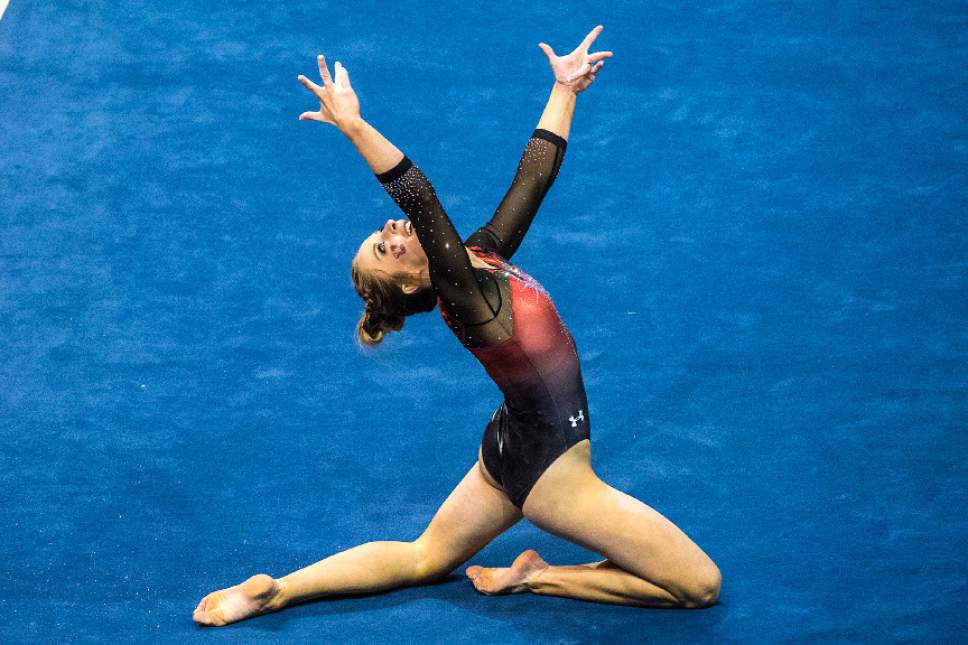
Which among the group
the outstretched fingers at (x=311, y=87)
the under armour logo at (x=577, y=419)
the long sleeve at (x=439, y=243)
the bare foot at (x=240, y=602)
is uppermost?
the outstretched fingers at (x=311, y=87)

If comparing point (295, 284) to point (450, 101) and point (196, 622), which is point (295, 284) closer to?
point (450, 101)

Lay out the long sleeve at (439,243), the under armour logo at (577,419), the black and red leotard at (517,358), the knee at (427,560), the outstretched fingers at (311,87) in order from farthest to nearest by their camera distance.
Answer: the knee at (427,560) < the under armour logo at (577,419) < the black and red leotard at (517,358) < the long sleeve at (439,243) < the outstretched fingers at (311,87)

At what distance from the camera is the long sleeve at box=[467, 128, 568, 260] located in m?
3.77

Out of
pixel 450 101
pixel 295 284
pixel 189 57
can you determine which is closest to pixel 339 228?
pixel 295 284

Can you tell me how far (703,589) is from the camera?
3566mm

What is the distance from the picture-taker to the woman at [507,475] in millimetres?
3467

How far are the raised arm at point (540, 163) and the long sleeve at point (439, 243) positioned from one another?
13.3 inches

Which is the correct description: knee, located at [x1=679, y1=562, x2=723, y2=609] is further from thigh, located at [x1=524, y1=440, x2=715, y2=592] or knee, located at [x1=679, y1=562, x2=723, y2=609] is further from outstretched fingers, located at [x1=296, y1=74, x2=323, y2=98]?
outstretched fingers, located at [x1=296, y1=74, x2=323, y2=98]

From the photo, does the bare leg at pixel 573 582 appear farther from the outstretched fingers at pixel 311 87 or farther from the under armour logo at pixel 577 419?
Result: the outstretched fingers at pixel 311 87

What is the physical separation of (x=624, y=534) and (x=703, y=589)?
25 cm

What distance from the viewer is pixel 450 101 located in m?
5.84

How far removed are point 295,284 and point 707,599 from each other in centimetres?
202

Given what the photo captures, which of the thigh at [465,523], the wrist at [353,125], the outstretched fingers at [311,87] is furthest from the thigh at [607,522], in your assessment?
the outstretched fingers at [311,87]

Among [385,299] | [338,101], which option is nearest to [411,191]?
[338,101]
